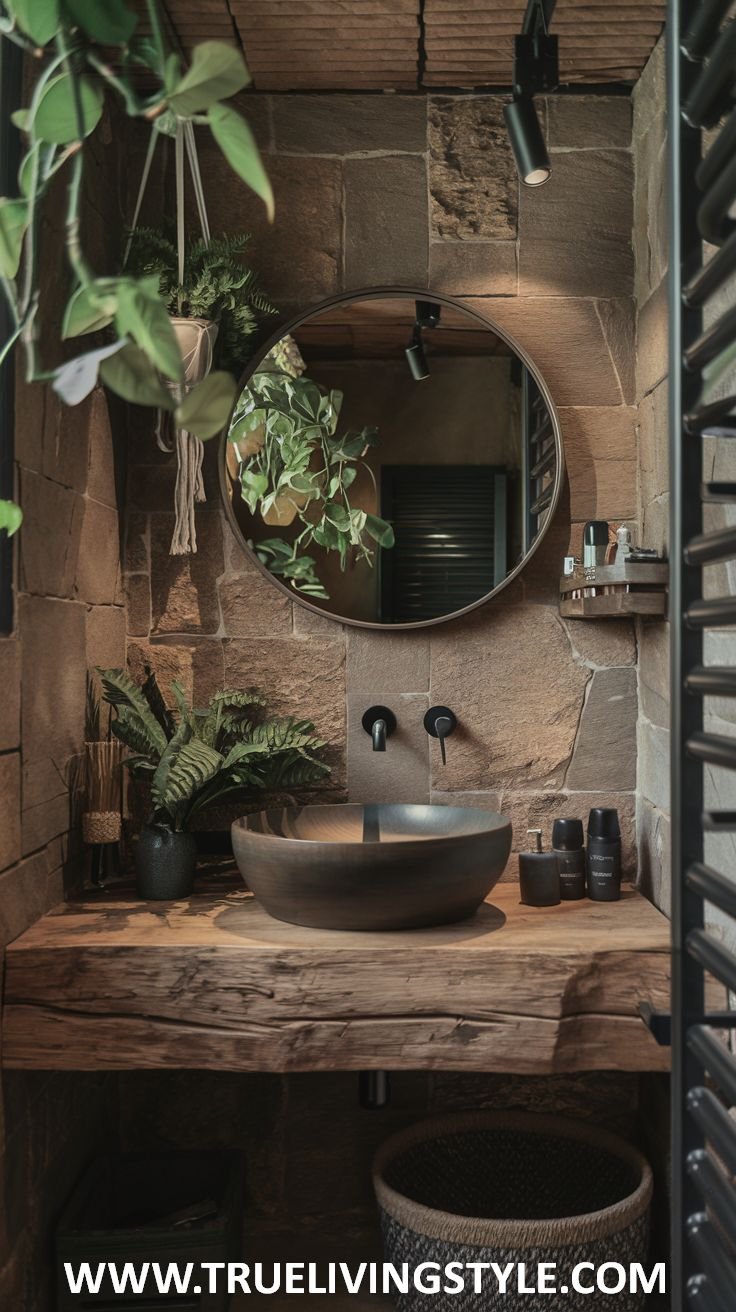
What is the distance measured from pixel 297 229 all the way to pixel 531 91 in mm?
742

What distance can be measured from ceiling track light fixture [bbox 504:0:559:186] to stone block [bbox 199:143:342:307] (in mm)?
659

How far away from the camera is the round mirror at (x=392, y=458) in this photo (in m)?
2.36

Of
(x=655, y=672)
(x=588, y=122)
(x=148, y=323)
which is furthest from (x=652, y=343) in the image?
(x=148, y=323)

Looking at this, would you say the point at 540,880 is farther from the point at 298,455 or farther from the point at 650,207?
the point at 650,207

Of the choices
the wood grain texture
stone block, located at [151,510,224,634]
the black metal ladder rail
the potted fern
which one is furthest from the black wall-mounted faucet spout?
the black metal ladder rail

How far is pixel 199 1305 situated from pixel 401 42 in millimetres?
2470

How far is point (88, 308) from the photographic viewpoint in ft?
2.06

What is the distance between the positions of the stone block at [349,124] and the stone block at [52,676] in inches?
45.9

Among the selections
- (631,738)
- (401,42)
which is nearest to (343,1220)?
(631,738)

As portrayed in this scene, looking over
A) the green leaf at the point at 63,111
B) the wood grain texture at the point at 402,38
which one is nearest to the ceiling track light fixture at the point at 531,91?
the wood grain texture at the point at 402,38

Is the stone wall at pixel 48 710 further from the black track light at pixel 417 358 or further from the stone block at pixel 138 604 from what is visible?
the black track light at pixel 417 358

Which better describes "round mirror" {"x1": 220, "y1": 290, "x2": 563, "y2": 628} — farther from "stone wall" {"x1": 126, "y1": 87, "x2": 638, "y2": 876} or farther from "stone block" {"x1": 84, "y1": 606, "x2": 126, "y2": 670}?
"stone block" {"x1": 84, "y1": 606, "x2": 126, "y2": 670}

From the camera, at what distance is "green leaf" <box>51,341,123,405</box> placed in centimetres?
57

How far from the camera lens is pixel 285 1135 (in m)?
2.43
